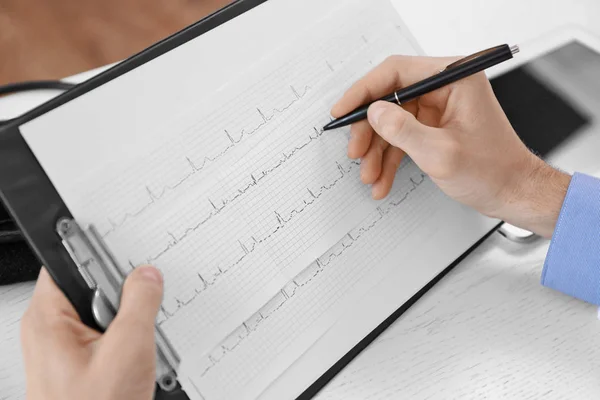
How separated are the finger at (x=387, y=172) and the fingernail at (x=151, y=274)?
229 mm

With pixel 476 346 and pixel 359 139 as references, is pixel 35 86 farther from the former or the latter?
pixel 476 346

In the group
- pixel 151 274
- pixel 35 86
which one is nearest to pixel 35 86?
pixel 35 86

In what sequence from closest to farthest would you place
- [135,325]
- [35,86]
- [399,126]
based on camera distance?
[135,325] < [399,126] < [35,86]

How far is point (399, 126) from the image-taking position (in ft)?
1.57

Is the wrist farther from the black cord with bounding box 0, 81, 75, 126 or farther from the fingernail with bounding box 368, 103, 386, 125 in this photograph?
the black cord with bounding box 0, 81, 75, 126

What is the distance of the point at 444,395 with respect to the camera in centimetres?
47

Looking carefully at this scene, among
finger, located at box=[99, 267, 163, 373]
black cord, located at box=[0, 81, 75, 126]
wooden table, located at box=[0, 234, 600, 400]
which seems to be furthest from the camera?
black cord, located at box=[0, 81, 75, 126]

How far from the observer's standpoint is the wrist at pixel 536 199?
21.1 inches

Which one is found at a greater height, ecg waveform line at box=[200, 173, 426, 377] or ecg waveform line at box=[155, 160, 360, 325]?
ecg waveform line at box=[155, 160, 360, 325]

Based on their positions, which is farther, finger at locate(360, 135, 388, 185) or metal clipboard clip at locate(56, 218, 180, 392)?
finger at locate(360, 135, 388, 185)

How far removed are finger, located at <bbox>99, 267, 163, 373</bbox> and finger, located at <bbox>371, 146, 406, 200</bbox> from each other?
236 millimetres

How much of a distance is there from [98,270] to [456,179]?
0.34 meters

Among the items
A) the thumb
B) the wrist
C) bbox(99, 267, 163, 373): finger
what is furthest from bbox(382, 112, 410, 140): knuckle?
bbox(99, 267, 163, 373): finger

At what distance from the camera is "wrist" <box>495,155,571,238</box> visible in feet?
1.76
